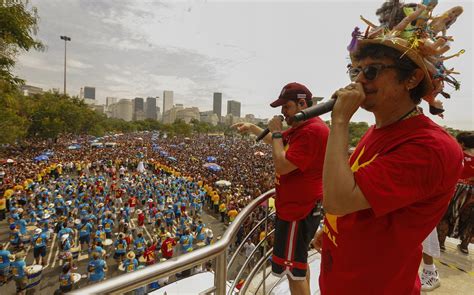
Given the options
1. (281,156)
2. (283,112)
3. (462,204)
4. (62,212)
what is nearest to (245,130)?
(283,112)

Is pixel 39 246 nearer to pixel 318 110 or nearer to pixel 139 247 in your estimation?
pixel 139 247

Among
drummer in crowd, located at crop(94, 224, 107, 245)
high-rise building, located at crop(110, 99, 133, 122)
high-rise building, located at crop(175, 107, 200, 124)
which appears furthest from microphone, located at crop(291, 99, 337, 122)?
high-rise building, located at crop(110, 99, 133, 122)

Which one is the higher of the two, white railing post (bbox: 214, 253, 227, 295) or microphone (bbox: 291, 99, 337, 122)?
microphone (bbox: 291, 99, 337, 122)

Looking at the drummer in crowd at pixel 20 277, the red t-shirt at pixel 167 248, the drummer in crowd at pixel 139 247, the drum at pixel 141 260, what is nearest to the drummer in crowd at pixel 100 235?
the drummer in crowd at pixel 139 247

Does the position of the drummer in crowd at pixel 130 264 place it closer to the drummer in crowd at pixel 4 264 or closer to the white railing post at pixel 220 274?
the drummer in crowd at pixel 4 264

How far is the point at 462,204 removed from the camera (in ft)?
13.8

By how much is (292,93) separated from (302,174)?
0.70 meters

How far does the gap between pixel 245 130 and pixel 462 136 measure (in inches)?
131

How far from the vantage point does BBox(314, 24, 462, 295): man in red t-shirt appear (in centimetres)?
103

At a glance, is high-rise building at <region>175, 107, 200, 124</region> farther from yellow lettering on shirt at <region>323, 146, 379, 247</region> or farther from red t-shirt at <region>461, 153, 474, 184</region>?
yellow lettering on shirt at <region>323, 146, 379, 247</region>

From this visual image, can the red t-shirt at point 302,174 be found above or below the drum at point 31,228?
above

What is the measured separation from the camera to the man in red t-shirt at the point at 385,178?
3.38 ft

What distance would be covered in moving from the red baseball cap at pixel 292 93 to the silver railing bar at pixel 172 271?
3.54 ft

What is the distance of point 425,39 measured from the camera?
1265 mm
